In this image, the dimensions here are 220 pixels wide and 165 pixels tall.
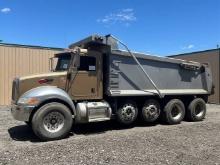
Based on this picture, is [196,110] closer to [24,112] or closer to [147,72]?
[147,72]

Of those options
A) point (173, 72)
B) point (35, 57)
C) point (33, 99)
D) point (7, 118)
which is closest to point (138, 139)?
point (33, 99)

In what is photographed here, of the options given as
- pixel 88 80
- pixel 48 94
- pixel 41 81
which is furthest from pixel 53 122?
pixel 88 80

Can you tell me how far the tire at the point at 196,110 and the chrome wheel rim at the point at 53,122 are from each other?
19.6 ft

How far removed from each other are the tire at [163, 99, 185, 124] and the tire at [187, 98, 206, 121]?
52 centimetres

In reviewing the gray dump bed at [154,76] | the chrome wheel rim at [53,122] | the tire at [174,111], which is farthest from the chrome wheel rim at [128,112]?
the chrome wheel rim at [53,122]

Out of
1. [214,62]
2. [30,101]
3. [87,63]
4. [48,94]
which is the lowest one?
[30,101]

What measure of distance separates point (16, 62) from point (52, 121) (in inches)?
444

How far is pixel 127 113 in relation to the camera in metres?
11.7

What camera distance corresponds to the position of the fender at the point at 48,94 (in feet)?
31.8

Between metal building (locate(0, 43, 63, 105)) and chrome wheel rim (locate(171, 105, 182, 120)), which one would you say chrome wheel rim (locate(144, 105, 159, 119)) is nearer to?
chrome wheel rim (locate(171, 105, 182, 120))

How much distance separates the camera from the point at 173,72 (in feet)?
44.3

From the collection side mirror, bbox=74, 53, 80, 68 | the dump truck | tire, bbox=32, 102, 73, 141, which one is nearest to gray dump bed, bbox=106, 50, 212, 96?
the dump truck

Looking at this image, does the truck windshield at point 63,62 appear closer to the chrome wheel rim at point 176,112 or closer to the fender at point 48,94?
the fender at point 48,94

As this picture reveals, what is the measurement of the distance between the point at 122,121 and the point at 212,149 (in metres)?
3.79
